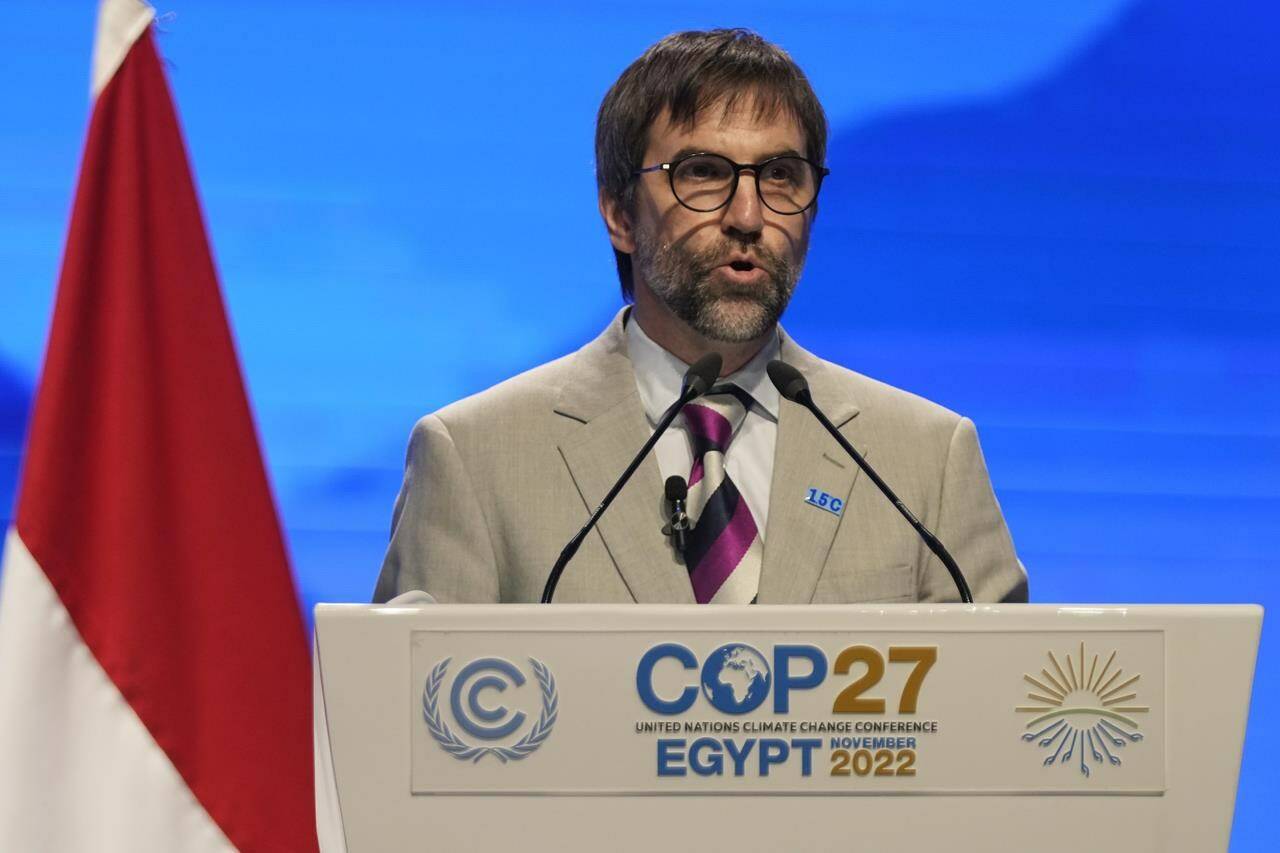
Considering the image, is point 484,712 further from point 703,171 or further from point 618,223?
point 618,223

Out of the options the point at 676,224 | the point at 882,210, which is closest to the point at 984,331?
the point at 882,210

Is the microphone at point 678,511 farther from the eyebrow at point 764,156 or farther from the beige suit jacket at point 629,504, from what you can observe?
the eyebrow at point 764,156

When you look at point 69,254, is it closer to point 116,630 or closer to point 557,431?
point 116,630

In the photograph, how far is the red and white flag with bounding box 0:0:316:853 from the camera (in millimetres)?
1488

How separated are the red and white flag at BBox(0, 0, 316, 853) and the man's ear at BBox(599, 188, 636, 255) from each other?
0.91m

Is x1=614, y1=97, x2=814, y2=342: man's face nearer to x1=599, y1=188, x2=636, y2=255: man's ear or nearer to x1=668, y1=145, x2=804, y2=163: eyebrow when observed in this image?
x1=668, y1=145, x2=804, y2=163: eyebrow

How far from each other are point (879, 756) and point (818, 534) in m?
0.70

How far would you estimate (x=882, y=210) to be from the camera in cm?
301

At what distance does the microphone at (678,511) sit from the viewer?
6.18ft

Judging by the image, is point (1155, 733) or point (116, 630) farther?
point (116, 630)

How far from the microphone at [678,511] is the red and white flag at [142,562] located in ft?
1.61

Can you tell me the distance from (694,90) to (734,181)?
169mm

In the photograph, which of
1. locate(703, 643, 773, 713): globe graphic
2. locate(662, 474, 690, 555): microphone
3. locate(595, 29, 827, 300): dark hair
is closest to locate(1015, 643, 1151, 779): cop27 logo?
locate(703, 643, 773, 713): globe graphic

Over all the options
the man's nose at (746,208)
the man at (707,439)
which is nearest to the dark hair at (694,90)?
the man at (707,439)
